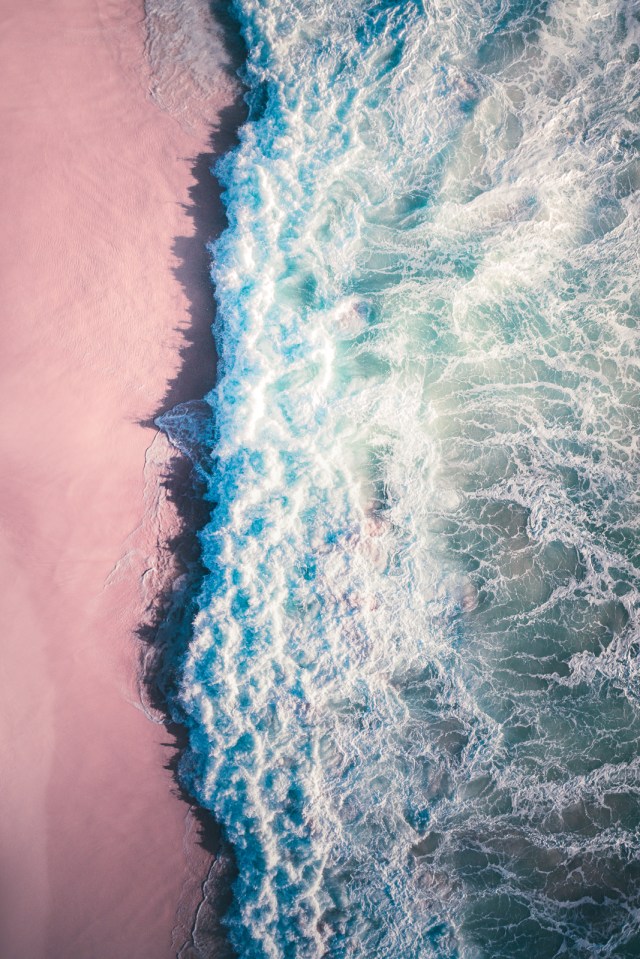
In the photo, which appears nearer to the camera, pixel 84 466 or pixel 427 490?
pixel 84 466

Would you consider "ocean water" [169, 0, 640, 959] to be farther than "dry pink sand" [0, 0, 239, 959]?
Yes

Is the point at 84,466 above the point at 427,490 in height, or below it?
above

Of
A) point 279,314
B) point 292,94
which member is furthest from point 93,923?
point 292,94

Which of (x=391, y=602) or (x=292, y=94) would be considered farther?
(x=292, y=94)

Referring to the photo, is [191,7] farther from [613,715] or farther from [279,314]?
[613,715]
